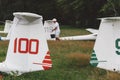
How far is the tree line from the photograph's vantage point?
5037 centimetres

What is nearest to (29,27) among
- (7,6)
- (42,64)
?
(42,64)

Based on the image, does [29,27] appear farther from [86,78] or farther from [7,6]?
[7,6]

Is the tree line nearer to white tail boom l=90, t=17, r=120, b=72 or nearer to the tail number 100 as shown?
white tail boom l=90, t=17, r=120, b=72

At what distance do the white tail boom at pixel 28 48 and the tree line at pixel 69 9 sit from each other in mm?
32549

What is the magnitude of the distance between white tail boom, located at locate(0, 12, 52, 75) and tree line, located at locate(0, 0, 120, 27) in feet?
107

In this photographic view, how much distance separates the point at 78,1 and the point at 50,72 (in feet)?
131

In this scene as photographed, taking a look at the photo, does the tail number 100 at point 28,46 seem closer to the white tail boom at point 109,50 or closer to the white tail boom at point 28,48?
the white tail boom at point 28,48

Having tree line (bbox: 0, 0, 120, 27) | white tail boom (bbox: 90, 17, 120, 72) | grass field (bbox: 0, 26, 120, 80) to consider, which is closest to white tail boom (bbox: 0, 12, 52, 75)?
grass field (bbox: 0, 26, 120, 80)

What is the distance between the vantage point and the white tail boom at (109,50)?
11.0m

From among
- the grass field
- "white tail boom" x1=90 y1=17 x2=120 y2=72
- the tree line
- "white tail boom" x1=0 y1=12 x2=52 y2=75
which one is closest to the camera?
"white tail boom" x1=0 y1=12 x2=52 y2=75

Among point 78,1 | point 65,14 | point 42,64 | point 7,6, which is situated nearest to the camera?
point 42,64

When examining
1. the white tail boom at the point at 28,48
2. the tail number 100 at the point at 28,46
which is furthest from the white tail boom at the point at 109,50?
the tail number 100 at the point at 28,46

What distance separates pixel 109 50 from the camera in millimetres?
11008

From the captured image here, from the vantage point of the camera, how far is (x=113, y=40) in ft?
36.2
